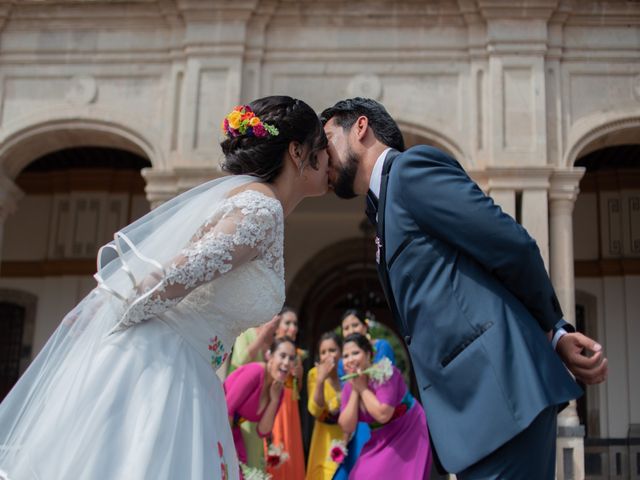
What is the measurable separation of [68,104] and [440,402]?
8.63m

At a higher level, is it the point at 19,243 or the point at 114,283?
the point at 19,243

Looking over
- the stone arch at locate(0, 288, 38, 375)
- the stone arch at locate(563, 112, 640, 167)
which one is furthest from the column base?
the stone arch at locate(0, 288, 38, 375)

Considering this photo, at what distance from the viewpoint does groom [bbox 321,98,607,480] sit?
207 cm

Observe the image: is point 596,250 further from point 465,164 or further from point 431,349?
point 431,349

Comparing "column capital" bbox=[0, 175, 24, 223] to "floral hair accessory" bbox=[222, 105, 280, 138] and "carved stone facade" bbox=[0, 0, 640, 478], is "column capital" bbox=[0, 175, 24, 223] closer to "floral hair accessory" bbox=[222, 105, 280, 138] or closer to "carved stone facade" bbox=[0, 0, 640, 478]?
"carved stone facade" bbox=[0, 0, 640, 478]

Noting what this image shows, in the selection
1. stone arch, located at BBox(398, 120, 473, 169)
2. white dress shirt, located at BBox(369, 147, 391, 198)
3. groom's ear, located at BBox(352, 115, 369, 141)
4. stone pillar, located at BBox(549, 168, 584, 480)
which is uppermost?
stone arch, located at BBox(398, 120, 473, 169)

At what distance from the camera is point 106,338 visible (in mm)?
2555

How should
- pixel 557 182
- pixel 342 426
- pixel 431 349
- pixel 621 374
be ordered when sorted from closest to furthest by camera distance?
pixel 431 349, pixel 342 426, pixel 557 182, pixel 621 374

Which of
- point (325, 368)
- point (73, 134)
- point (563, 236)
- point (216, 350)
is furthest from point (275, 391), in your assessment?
point (73, 134)

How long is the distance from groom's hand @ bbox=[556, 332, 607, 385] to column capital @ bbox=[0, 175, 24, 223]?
9.11m

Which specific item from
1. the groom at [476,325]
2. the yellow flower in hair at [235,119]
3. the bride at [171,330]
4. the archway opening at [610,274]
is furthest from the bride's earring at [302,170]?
the archway opening at [610,274]

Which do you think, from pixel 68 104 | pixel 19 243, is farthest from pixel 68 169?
pixel 68 104

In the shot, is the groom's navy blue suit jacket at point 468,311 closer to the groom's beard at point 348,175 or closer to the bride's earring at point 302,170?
the groom's beard at point 348,175

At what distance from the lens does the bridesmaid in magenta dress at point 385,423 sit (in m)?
5.54
